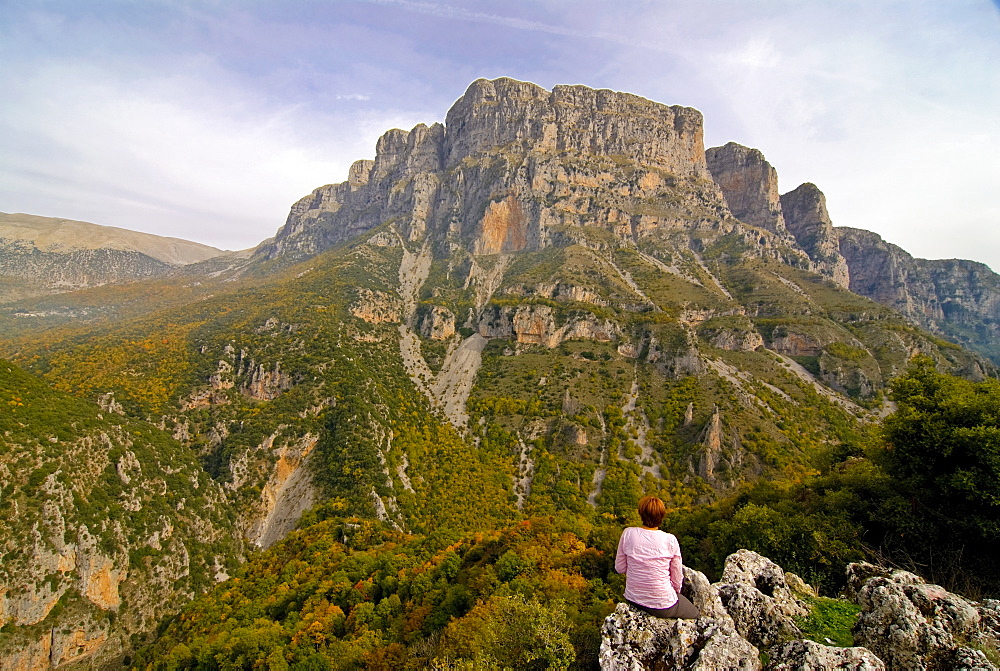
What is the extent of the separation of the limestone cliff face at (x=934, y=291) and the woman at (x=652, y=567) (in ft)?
819

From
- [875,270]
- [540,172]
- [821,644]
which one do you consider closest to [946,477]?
[821,644]

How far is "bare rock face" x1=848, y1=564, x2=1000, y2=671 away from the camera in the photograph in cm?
701

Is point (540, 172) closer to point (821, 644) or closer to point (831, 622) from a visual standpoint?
point (831, 622)

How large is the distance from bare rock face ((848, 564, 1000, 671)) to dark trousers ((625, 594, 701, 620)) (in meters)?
3.34

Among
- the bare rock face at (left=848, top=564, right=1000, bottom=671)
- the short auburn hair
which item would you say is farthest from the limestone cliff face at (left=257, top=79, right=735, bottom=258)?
the short auburn hair

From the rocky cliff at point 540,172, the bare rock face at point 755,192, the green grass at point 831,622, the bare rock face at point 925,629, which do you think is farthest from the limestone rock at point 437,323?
the bare rock face at point 755,192

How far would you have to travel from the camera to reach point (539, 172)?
522ft

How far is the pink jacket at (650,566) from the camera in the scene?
7480 mm

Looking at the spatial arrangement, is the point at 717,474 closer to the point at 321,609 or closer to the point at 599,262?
the point at 321,609

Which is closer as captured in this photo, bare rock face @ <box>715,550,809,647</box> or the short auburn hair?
the short auburn hair

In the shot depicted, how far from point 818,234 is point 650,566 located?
791ft

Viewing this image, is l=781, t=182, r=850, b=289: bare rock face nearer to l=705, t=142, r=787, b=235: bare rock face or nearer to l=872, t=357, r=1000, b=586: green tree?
l=705, t=142, r=787, b=235: bare rock face

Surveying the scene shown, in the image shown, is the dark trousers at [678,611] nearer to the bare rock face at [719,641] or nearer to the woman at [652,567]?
the woman at [652,567]

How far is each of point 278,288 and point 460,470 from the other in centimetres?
8769
